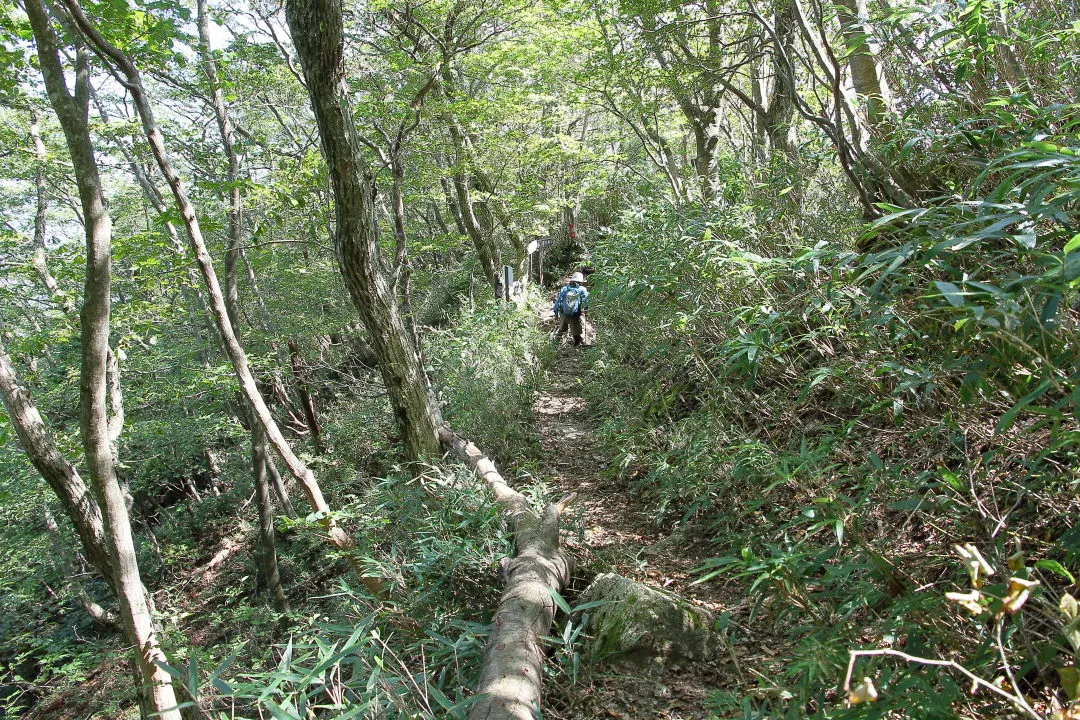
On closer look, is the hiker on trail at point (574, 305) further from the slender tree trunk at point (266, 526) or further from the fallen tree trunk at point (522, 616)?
the fallen tree trunk at point (522, 616)

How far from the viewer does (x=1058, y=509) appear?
194 centimetres

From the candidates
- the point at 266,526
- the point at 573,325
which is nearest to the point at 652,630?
the point at 266,526

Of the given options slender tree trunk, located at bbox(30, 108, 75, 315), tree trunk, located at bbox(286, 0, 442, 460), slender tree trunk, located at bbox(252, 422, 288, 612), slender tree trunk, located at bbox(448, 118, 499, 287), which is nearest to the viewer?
tree trunk, located at bbox(286, 0, 442, 460)

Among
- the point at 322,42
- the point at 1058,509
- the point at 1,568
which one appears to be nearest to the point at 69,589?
the point at 1,568

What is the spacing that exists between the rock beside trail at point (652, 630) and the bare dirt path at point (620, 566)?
0.20ft

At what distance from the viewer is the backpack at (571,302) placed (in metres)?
10.4

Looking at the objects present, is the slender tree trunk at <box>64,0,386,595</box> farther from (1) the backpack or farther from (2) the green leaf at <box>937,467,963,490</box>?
(1) the backpack

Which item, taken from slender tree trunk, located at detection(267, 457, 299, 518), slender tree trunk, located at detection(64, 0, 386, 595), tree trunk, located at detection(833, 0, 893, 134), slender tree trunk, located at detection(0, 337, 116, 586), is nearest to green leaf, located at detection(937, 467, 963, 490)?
tree trunk, located at detection(833, 0, 893, 134)

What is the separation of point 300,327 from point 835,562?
43.9 ft

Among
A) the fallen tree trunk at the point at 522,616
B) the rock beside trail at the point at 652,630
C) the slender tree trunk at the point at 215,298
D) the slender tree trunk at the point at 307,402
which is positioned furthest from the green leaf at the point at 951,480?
the slender tree trunk at the point at 307,402

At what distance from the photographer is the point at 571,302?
10539 mm

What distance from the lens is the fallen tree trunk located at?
242cm

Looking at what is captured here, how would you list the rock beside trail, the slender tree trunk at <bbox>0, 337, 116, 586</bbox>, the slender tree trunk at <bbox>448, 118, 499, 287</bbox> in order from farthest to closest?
the slender tree trunk at <bbox>448, 118, 499, 287</bbox>
the slender tree trunk at <bbox>0, 337, 116, 586</bbox>
the rock beside trail

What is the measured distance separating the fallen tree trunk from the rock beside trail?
0.95 ft
